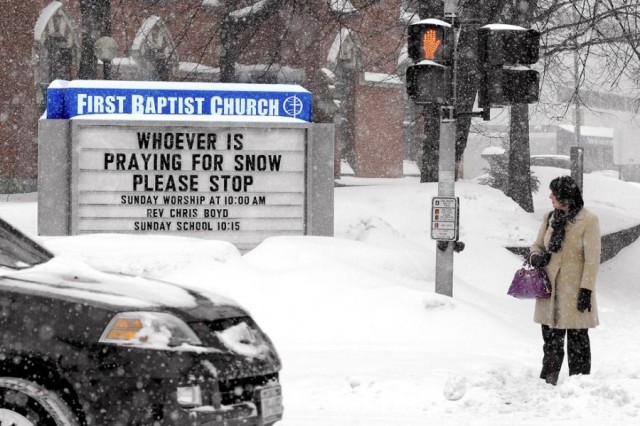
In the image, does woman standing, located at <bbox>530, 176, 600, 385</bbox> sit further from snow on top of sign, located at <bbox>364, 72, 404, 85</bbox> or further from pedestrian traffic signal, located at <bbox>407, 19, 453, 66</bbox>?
snow on top of sign, located at <bbox>364, 72, 404, 85</bbox>

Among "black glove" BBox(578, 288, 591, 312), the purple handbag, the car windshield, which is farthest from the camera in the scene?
the purple handbag

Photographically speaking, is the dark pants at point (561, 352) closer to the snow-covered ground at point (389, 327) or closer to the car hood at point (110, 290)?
the snow-covered ground at point (389, 327)

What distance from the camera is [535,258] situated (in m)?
8.97

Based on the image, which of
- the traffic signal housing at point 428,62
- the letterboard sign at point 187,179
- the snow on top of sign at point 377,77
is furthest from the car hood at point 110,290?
the snow on top of sign at point 377,77

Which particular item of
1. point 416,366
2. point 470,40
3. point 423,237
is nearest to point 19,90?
point 423,237

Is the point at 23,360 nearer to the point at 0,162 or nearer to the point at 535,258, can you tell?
the point at 535,258

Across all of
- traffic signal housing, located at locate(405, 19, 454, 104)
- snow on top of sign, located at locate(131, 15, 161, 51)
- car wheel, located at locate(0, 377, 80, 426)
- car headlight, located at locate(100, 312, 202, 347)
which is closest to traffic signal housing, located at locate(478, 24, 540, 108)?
traffic signal housing, located at locate(405, 19, 454, 104)

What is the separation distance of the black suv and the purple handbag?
4.00 meters

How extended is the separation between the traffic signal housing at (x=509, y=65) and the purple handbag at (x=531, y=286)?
3.13m

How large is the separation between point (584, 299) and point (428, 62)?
4020 mm

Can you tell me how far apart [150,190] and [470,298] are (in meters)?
4.91

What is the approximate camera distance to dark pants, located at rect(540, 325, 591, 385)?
29.2 feet

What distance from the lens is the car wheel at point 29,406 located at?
498 centimetres

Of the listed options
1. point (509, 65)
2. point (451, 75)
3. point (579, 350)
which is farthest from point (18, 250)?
point (509, 65)
